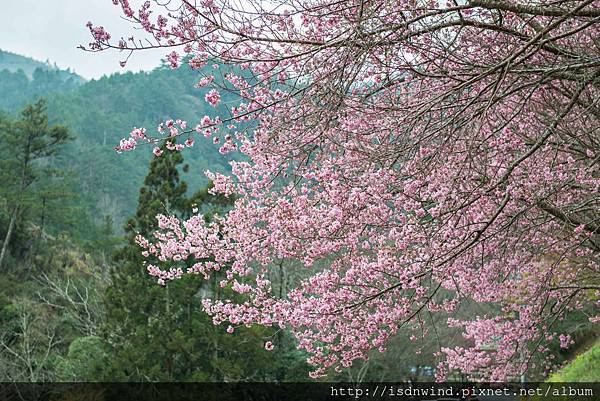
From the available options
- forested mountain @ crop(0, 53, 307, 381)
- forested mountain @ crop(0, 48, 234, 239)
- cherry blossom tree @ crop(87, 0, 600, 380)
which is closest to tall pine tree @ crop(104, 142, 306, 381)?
forested mountain @ crop(0, 53, 307, 381)

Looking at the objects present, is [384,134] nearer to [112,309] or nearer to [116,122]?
[112,309]

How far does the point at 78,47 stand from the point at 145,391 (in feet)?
39.2

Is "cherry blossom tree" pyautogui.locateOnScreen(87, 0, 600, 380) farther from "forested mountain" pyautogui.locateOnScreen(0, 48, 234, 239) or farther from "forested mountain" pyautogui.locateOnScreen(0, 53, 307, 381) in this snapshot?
"forested mountain" pyautogui.locateOnScreen(0, 48, 234, 239)

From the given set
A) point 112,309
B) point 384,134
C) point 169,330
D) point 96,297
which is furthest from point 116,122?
point 384,134

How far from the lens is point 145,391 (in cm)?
1386

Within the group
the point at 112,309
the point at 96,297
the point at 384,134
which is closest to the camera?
the point at 384,134

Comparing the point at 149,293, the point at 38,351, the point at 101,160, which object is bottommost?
the point at 38,351

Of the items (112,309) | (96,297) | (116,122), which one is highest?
(116,122)

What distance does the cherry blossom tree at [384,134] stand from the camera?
3896 mm

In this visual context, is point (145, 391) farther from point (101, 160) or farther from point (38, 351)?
point (101, 160)

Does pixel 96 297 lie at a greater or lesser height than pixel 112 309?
greater

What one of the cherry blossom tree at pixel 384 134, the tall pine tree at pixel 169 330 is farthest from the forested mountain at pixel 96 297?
the cherry blossom tree at pixel 384 134

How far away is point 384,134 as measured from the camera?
187 inches

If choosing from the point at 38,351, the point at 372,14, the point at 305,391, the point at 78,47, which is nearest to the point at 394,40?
the point at 372,14
